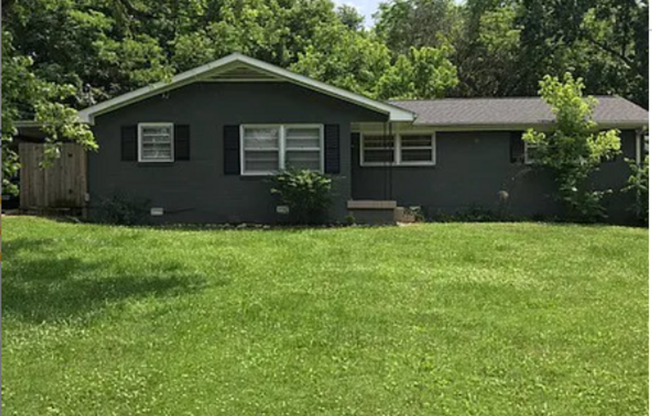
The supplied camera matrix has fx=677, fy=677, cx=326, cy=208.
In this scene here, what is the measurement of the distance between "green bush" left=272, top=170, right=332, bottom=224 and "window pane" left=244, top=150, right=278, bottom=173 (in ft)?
2.04

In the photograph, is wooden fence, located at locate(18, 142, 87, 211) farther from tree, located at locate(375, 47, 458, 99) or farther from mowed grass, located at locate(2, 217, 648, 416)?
tree, located at locate(375, 47, 458, 99)

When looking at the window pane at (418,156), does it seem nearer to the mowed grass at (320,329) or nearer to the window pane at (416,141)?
the window pane at (416,141)

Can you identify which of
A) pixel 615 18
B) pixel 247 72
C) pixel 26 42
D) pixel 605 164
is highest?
pixel 615 18

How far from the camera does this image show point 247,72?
15.0 metres

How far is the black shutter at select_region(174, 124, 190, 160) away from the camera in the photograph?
49.8ft

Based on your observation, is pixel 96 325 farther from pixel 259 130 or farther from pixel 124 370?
pixel 259 130

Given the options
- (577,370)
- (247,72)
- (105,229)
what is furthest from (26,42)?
(577,370)

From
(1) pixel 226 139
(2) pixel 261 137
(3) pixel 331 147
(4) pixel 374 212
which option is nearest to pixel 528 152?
(4) pixel 374 212

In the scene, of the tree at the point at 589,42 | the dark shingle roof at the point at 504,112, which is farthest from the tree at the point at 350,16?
the dark shingle roof at the point at 504,112

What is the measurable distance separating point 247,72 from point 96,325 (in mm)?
9727

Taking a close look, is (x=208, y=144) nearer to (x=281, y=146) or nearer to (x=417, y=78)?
(x=281, y=146)

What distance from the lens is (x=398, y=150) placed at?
16938 millimetres

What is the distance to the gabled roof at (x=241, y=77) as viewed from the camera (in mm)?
14586

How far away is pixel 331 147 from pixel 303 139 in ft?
2.23
